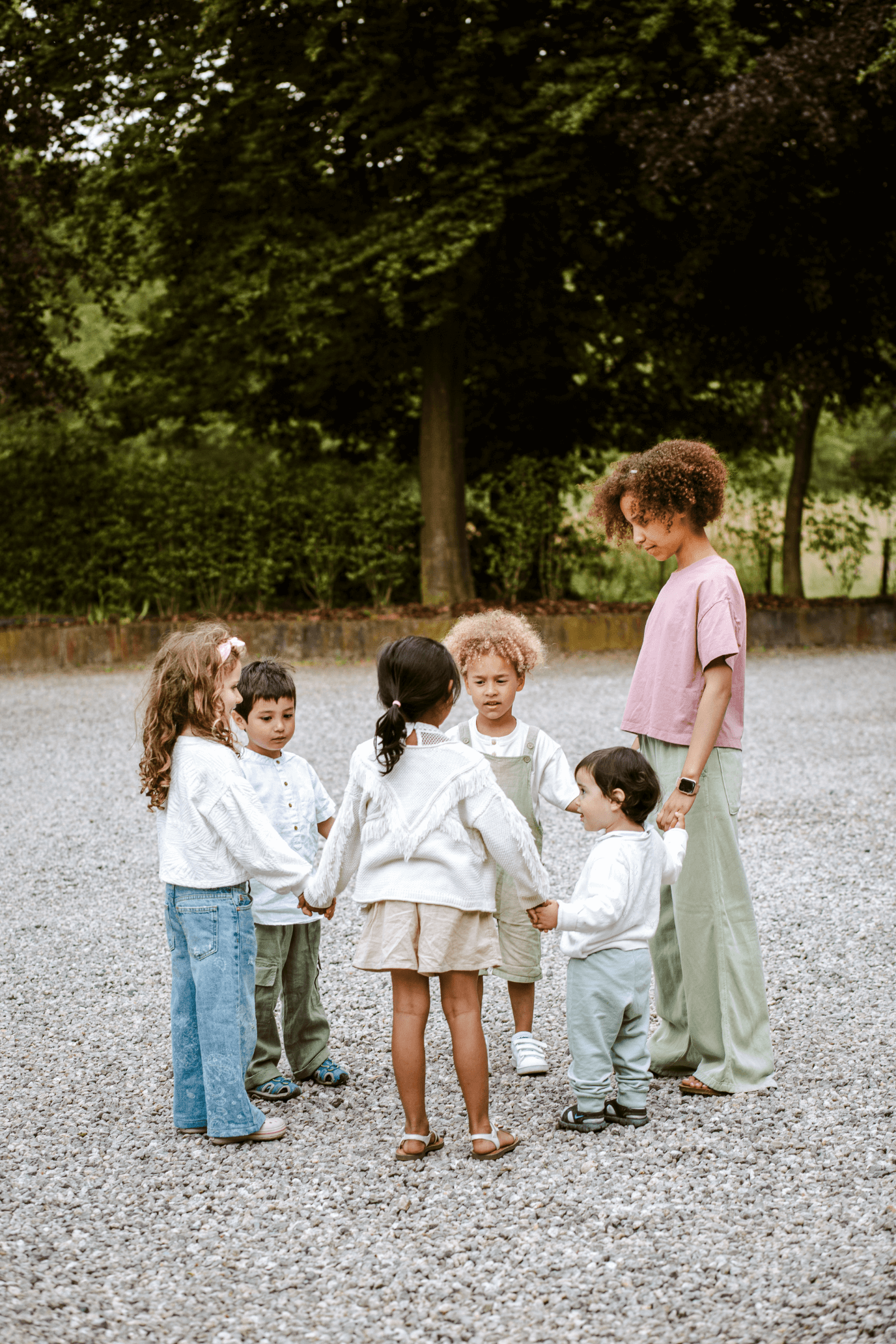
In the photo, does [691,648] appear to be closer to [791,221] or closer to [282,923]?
[282,923]

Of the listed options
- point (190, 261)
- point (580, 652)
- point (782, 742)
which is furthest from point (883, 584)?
point (190, 261)

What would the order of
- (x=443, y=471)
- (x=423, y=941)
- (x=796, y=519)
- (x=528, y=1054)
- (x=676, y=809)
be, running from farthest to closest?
1. (x=796, y=519)
2. (x=443, y=471)
3. (x=528, y=1054)
4. (x=676, y=809)
5. (x=423, y=941)

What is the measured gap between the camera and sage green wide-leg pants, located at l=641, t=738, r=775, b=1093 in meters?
3.29

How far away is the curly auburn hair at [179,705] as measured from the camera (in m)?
3.02

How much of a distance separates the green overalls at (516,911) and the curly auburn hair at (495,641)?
0.20m

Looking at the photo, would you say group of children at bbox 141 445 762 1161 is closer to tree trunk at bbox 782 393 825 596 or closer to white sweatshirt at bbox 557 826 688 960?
white sweatshirt at bbox 557 826 688 960

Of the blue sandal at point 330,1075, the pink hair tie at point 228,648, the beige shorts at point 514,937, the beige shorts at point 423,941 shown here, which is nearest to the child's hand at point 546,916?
the beige shorts at point 423,941

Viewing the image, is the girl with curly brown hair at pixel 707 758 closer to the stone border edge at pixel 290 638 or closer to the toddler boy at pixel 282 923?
the toddler boy at pixel 282 923

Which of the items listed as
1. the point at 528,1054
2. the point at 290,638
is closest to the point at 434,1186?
the point at 528,1054

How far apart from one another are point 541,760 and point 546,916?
0.62 metres

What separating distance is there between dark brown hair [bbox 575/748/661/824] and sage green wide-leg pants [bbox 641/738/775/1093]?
255 millimetres

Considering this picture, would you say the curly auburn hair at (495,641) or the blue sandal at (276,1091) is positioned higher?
the curly auburn hair at (495,641)

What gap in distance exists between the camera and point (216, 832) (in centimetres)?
298

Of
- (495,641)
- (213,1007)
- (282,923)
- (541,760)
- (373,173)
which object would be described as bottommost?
(213,1007)
